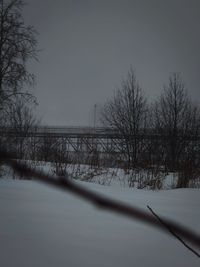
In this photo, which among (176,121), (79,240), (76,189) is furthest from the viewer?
(176,121)

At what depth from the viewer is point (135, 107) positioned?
1931cm

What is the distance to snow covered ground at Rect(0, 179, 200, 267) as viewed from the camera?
1.33 m

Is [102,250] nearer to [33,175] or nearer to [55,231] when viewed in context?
[55,231]

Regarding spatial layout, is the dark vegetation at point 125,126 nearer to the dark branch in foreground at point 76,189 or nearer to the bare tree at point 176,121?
the bare tree at point 176,121

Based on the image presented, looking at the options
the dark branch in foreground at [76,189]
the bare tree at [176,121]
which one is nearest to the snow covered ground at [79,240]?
the dark branch in foreground at [76,189]

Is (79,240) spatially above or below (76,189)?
below

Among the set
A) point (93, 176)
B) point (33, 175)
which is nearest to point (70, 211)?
point (33, 175)

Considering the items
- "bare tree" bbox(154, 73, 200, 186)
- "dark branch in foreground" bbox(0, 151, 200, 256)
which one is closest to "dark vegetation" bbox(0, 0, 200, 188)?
"bare tree" bbox(154, 73, 200, 186)

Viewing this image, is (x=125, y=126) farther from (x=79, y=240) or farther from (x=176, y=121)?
(x=79, y=240)

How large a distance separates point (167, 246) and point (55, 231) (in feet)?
1.85

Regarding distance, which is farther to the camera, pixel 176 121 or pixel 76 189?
pixel 176 121

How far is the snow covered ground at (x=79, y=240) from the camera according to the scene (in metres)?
1.33

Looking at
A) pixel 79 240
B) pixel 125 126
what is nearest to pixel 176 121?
pixel 125 126

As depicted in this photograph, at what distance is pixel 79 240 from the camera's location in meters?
1.56
